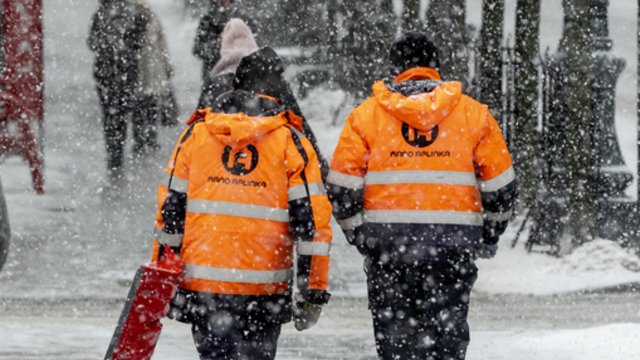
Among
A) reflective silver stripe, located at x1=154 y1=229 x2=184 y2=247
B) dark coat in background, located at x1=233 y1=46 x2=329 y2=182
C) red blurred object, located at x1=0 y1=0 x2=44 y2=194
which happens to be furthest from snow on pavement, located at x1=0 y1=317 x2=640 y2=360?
red blurred object, located at x1=0 y1=0 x2=44 y2=194

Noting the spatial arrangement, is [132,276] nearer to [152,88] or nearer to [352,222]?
[352,222]

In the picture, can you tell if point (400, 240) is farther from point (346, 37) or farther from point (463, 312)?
point (346, 37)

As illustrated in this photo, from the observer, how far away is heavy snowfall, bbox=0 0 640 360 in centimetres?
809

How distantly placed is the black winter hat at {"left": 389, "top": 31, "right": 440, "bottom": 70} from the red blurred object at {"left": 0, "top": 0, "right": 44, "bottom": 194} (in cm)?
830

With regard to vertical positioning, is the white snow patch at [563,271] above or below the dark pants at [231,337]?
below

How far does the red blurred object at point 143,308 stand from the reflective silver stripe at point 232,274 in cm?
12

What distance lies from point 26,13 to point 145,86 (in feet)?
6.29

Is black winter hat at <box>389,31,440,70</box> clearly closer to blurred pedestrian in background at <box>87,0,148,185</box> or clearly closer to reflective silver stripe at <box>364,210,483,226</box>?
reflective silver stripe at <box>364,210,483,226</box>

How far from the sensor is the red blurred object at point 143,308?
4.99m

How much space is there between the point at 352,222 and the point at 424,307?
0.45m

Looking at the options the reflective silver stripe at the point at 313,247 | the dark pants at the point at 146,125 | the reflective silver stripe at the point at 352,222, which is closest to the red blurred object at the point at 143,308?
the reflective silver stripe at the point at 313,247

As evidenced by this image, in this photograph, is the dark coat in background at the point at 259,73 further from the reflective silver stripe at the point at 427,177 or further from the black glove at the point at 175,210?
the reflective silver stripe at the point at 427,177

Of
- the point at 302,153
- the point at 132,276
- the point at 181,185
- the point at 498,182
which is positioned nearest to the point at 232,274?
the point at 181,185

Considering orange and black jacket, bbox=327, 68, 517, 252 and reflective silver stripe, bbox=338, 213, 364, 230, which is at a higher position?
orange and black jacket, bbox=327, 68, 517, 252
